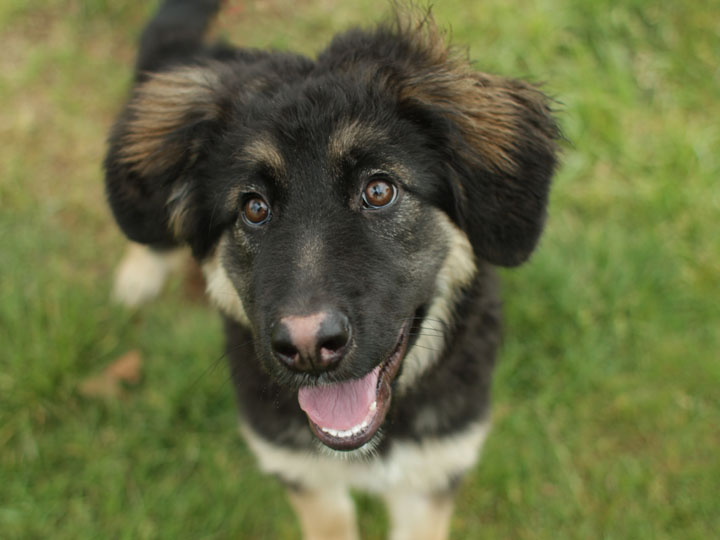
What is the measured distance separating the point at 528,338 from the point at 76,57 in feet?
12.2

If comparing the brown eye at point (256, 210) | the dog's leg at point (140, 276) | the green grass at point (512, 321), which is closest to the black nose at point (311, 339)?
the brown eye at point (256, 210)

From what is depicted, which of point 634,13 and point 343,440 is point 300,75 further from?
point 634,13

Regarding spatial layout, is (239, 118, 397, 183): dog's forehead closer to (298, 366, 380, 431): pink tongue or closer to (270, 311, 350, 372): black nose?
(270, 311, 350, 372): black nose

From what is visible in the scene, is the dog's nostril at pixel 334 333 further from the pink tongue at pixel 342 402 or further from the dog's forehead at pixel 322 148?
the dog's forehead at pixel 322 148

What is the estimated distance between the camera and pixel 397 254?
7.04 ft

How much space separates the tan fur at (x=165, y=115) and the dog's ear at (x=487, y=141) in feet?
2.34

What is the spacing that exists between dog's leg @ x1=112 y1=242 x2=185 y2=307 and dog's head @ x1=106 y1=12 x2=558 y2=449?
1.46 m

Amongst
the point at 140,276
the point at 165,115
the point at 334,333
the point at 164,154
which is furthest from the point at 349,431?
the point at 140,276

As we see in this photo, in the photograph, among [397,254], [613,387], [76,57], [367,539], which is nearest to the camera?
[397,254]

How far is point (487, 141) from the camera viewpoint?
224 centimetres

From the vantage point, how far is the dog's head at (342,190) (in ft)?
6.57

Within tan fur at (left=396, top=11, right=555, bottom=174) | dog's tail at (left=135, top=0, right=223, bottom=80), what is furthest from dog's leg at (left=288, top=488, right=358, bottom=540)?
dog's tail at (left=135, top=0, right=223, bottom=80)

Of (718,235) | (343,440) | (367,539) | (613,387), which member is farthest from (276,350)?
(718,235)

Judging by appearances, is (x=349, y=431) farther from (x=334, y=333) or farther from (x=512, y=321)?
(x=512, y=321)
